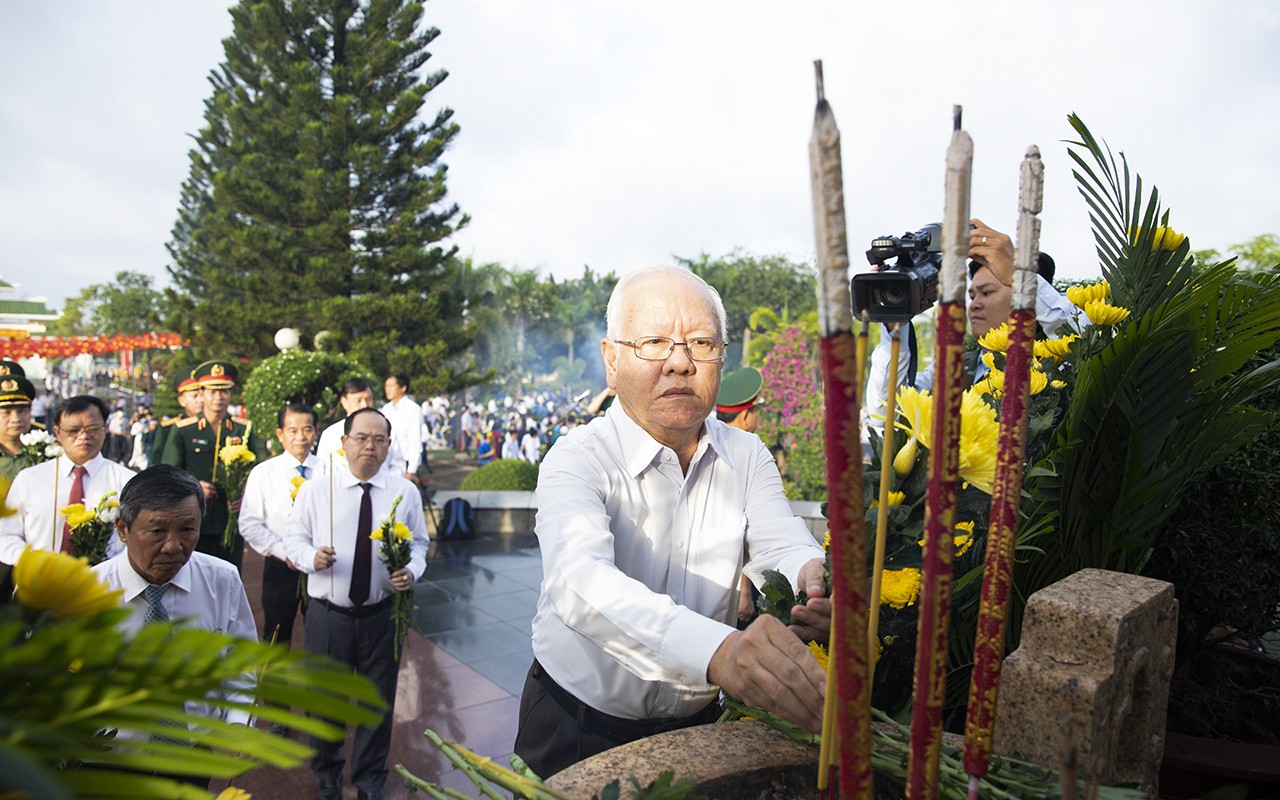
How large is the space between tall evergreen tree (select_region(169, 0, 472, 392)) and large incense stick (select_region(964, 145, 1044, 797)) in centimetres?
2036

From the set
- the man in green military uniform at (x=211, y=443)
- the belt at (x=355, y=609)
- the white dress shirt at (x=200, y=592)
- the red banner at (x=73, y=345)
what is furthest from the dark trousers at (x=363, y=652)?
the red banner at (x=73, y=345)

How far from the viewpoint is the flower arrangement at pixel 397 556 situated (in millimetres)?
3965

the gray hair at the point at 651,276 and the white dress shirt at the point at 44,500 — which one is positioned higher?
the gray hair at the point at 651,276

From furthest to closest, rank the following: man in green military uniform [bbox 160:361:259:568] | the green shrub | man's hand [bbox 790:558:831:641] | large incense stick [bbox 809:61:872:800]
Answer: the green shrub
man in green military uniform [bbox 160:361:259:568]
man's hand [bbox 790:558:831:641]
large incense stick [bbox 809:61:872:800]

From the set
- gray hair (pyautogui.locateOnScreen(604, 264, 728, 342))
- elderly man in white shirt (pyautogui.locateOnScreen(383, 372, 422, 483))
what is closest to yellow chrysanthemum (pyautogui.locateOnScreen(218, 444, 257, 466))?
elderly man in white shirt (pyautogui.locateOnScreen(383, 372, 422, 483))

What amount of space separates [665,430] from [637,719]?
68 cm

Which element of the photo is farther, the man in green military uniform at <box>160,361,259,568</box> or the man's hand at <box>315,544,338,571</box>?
the man in green military uniform at <box>160,361,259,568</box>

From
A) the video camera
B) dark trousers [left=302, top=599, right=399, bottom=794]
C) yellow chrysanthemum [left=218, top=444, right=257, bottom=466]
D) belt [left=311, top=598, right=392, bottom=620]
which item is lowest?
dark trousers [left=302, top=599, right=399, bottom=794]

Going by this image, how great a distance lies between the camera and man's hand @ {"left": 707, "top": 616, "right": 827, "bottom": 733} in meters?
1.18

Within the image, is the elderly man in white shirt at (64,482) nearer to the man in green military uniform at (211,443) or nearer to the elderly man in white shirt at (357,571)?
the man in green military uniform at (211,443)

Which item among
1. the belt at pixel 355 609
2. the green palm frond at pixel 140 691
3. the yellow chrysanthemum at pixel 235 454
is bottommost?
the belt at pixel 355 609

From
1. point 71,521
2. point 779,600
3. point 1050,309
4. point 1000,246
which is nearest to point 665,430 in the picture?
point 779,600

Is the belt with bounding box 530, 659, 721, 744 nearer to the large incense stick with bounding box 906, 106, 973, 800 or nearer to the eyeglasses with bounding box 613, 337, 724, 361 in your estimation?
the eyeglasses with bounding box 613, 337, 724, 361

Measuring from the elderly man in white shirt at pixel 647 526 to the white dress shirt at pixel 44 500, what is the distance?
8.63 ft
